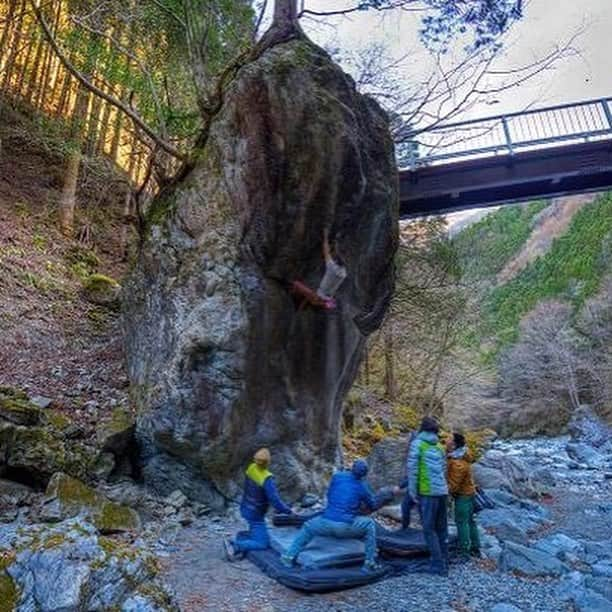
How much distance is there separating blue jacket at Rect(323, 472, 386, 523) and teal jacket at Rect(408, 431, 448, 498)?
647mm

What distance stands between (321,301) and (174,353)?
8.13ft

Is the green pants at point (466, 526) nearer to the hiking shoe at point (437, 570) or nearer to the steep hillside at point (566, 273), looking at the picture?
the hiking shoe at point (437, 570)

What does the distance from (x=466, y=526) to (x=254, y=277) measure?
15.2ft

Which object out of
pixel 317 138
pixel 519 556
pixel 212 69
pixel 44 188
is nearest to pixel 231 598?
pixel 519 556

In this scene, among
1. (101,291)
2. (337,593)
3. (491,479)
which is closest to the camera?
(337,593)

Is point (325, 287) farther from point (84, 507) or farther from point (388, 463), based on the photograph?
point (84, 507)

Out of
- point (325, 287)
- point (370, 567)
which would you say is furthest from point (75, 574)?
point (325, 287)

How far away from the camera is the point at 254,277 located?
8.27 metres

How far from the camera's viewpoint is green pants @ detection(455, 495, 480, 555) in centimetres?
666

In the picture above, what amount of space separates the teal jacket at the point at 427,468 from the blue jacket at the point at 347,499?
0.65 m

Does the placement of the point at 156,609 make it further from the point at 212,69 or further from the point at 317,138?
the point at 212,69

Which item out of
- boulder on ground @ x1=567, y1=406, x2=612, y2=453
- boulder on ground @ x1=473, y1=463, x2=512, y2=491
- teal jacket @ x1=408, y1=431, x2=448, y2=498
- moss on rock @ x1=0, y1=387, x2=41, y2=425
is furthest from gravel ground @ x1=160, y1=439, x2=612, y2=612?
boulder on ground @ x1=567, y1=406, x2=612, y2=453

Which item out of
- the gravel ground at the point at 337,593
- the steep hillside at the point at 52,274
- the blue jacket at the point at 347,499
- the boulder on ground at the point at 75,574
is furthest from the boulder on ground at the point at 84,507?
the boulder on ground at the point at 75,574

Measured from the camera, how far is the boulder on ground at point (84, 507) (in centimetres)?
614
